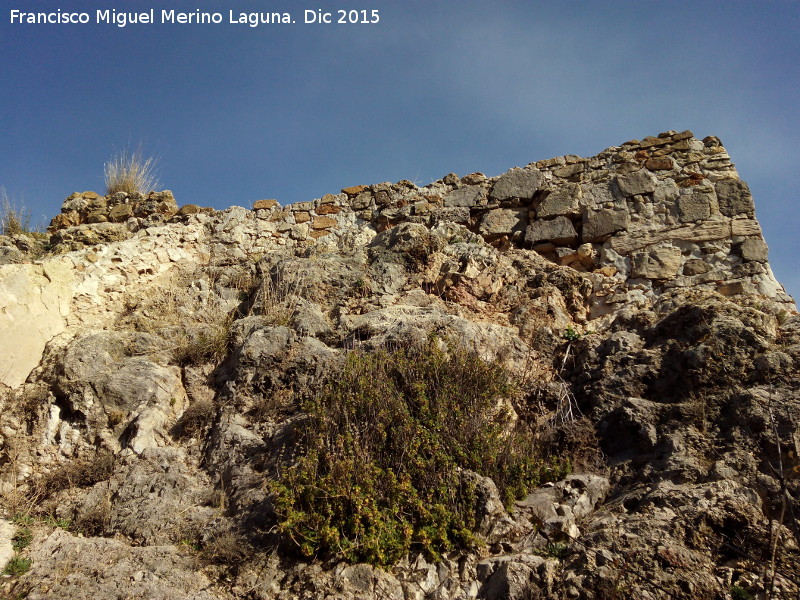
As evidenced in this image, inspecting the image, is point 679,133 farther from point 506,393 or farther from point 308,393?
point 308,393

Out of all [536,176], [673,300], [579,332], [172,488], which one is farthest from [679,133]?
[172,488]

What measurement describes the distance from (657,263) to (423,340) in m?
2.92

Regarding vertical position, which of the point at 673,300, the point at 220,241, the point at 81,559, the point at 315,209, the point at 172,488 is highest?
the point at 315,209

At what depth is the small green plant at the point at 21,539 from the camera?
3592 millimetres

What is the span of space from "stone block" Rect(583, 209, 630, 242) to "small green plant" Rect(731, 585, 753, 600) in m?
4.40

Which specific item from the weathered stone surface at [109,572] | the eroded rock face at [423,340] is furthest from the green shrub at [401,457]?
the weathered stone surface at [109,572]

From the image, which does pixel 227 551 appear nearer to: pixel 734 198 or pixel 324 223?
pixel 324 223

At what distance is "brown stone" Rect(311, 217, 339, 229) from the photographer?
7.77m

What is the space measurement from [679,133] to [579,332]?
2.99 m

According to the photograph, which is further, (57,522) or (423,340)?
(423,340)

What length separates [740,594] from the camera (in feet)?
9.29

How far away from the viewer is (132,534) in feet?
12.2

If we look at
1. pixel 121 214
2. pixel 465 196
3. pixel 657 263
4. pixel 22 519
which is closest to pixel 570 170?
pixel 465 196

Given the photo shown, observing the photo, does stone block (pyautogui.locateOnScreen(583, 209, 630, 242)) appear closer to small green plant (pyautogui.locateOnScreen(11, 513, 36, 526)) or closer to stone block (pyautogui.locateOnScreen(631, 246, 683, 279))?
stone block (pyautogui.locateOnScreen(631, 246, 683, 279))
